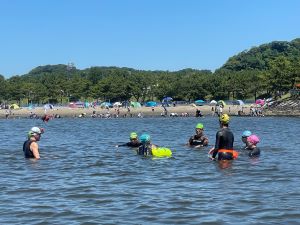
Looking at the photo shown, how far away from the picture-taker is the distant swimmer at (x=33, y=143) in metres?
18.9

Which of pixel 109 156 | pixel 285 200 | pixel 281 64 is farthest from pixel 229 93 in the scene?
pixel 285 200

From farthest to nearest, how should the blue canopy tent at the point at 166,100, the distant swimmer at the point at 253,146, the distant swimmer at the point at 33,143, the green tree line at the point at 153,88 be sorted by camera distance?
1. the green tree line at the point at 153,88
2. the blue canopy tent at the point at 166,100
3. the distant swimmer at the point at 253,146
4. the distant swimmer at the point at 33,143

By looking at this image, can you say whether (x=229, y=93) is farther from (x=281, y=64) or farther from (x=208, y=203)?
(x=208, y=203)

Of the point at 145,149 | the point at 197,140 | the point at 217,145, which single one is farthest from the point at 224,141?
the point at 197,140

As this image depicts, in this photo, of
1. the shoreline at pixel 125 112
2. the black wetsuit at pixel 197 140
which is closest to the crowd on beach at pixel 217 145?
the black wetsuit at pixel 197 140

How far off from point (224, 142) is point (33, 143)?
23.2 feet

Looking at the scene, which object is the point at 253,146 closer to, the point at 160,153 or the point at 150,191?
the point at 160,153

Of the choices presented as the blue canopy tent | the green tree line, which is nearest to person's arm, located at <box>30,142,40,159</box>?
the green tree line

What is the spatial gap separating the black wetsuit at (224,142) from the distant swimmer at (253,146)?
2.42 meters

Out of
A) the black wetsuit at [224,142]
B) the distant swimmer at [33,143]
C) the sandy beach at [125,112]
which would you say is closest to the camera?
the black wetsuit at [224,142]

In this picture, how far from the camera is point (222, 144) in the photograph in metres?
18.3

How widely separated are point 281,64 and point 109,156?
91066 millimetres

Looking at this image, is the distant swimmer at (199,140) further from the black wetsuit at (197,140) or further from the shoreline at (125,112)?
Result: the shoreline at (125,112)

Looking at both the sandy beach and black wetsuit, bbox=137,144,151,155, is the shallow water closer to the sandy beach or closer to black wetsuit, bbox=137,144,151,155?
black wetsuit, bbox=137,144,151,155
